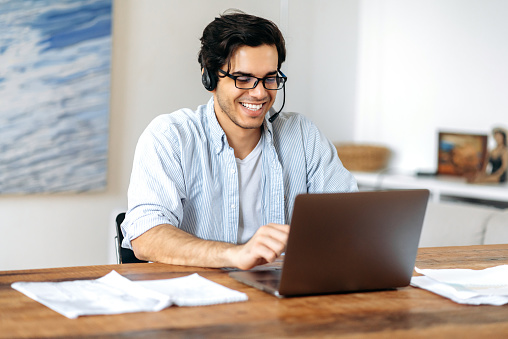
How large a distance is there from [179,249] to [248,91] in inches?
23.8

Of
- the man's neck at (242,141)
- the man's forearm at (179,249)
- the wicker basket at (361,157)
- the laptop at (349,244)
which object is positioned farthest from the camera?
the wicker basket at (361,157)

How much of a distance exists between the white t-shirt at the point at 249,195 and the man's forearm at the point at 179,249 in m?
0.37

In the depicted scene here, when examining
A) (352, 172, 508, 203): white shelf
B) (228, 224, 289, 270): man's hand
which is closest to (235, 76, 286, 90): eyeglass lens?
(228, 224, 289, 270): man's hand

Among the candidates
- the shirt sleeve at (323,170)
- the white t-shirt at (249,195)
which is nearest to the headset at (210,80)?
the white t-shirt at (249,195)

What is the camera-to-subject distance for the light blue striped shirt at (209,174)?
1.86 meters

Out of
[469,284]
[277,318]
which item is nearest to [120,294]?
[277,318]

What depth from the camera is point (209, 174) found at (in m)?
2.01

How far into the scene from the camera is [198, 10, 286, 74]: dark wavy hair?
6.59ft

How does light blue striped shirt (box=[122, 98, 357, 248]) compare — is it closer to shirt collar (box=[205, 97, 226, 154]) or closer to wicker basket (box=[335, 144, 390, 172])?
shirt collar (box=[205, 97, 226, 154])

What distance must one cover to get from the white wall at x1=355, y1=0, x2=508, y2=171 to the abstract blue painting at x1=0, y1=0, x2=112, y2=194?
234cm

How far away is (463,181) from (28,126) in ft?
8.42

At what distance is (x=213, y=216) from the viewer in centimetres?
202

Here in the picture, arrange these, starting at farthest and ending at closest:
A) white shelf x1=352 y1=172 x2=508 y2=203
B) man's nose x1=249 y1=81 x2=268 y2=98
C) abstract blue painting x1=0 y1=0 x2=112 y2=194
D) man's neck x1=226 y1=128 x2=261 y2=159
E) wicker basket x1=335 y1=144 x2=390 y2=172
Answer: wicker basket x1=335 y1=144 x2=390 y2=172 < white shelf x1=352 y1=172 x2=508 y2=203 < abstract blue painting x1=0 y1=0 x2=112 y2=194 < man's neck x1=226 y1=128 x2=261 y2=159 < man's nose x1=249 y1=81 x2=268 y2=98

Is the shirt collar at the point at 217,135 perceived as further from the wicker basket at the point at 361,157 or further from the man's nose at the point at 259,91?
the wicker basket at the point at 361,157
